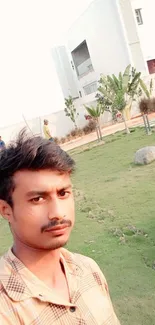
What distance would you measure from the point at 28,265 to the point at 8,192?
23 cm

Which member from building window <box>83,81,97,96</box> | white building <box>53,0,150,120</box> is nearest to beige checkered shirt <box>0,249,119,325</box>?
white building <box>53,0,150,120</box>

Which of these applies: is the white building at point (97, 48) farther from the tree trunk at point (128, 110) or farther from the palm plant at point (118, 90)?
the palm plant at point (118, 90)

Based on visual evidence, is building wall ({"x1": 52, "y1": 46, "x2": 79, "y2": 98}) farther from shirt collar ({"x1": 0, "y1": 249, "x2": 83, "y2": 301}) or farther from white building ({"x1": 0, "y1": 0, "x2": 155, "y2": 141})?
shirt collar ({"x1": 0, "y1": 249, "x2": 83, "y2": 301})

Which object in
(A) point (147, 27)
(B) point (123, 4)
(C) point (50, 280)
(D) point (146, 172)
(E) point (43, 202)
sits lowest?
(D) point (146, 172)

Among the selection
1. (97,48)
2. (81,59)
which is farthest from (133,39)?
(81,59)

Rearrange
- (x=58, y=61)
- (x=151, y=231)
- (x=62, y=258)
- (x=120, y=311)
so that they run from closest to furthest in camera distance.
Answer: (x=62, y=258) → (x=120, y=311) → (x=151, y=231) → (x=58, y=61)

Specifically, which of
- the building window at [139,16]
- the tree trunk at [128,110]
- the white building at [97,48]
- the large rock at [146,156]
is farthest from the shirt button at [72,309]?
the building window at [139,16]

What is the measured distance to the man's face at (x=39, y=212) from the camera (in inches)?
44.7

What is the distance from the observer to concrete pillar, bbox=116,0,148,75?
2280 centimetres

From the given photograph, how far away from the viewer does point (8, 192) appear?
1.18 m

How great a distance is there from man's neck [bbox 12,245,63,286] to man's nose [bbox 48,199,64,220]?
0.13 m

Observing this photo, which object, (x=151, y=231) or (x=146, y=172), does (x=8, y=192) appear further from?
(x=146, y=172)

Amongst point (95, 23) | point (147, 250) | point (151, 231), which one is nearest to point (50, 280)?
point (147, 250)

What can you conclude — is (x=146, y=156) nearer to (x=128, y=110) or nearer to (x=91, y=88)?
(x=128, y=110)
